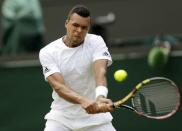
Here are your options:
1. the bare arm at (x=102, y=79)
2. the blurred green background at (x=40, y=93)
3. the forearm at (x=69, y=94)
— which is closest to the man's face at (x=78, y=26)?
the bare arm at (x=102, y=79)

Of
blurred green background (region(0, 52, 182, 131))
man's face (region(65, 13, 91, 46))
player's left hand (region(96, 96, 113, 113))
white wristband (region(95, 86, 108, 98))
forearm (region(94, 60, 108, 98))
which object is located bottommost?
blurred green background (region(0, 52, 182, 131))

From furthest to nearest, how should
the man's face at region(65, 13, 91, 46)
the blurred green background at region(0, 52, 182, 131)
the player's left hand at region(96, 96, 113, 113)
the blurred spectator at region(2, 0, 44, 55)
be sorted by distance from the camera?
the blurred spectator at region(2, 0, 44, 55) → the blurred green background at region(0, 52, 182, 131) → the man's face at region(65, 13, 91, 46) → the player's left hand at region(96, 96, 113, 113)

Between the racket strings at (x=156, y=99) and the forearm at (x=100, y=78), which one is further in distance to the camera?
the racket strings at (x=156, y=99)

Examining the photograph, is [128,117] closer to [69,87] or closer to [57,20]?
[57,20]

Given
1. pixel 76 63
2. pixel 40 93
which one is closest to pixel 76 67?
pixel 76 63

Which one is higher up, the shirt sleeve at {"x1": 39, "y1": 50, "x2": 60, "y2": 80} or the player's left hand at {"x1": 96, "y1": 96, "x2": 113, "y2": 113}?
the shirt sleeve at {"x1": 39, "y1": 50, "x2": 60, "y2": 80}

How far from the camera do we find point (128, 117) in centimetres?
984

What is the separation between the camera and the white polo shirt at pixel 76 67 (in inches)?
273

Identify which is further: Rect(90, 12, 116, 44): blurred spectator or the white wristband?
Rect(90, 12, 116, 44): blurred spectator

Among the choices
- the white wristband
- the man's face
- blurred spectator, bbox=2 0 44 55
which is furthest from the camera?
blurred spectator, bbox=2 0 44 55

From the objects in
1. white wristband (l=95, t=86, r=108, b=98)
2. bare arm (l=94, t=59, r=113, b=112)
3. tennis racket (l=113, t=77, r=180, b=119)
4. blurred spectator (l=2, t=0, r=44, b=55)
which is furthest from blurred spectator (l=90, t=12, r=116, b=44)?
white wristband (l=95, t=86, r=108, b=98)

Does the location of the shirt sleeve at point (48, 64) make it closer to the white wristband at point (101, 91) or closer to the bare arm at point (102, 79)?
the bare arm at point (102, 79)

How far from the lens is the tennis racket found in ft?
22.5

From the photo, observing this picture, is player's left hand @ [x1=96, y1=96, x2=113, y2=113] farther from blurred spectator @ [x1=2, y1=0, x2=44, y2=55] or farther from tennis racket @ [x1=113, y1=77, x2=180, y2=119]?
A: blurred spectator @ [x1=2, y1=0, x2=44, y2=55]
